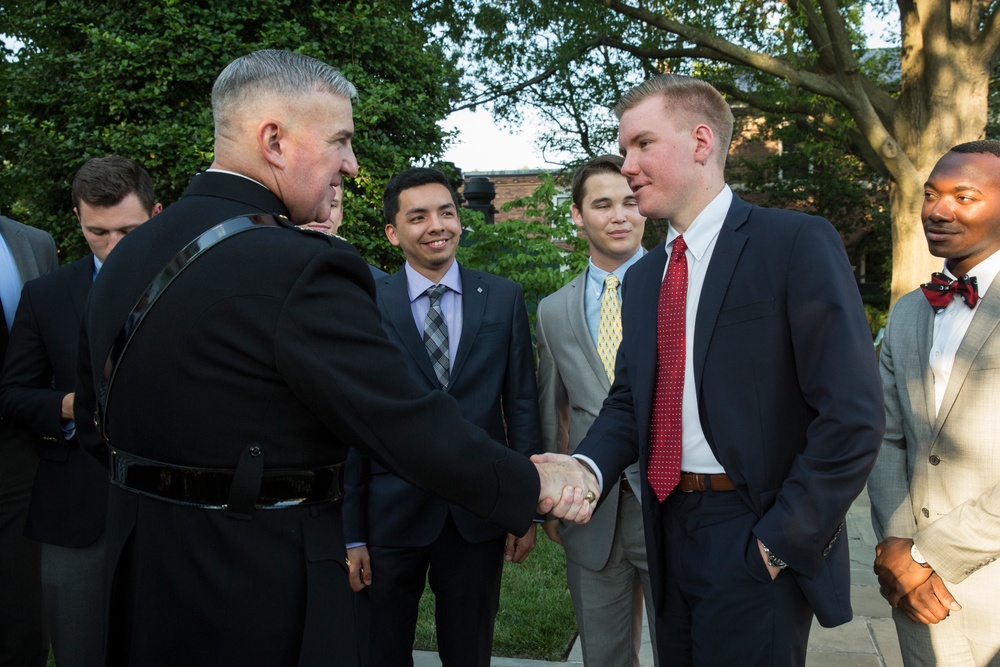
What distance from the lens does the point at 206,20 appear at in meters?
7.45

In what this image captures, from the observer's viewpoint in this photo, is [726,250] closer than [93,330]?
No

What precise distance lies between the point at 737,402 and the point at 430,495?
4.63ft

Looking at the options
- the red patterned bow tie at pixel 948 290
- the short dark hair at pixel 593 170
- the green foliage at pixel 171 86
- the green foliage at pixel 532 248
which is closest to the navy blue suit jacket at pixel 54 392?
the short dark hair at pixel 593 170

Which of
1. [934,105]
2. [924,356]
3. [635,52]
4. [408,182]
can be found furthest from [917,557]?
[635,52]

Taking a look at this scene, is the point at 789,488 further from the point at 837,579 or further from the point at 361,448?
the point at 361,448

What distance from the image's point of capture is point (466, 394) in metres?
3.46

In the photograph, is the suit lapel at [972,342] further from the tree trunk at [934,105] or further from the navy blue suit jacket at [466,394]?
the tree trunk at [934,105]

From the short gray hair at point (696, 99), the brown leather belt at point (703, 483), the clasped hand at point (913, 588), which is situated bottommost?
the clasped hand at point (913, 588)

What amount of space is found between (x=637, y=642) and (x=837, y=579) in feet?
5.16

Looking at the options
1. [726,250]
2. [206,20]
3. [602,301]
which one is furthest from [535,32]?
[726,250]

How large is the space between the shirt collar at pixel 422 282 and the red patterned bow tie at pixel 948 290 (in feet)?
6.16

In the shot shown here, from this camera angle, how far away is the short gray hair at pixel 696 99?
8.69ft

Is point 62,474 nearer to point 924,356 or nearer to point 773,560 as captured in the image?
point 773,560

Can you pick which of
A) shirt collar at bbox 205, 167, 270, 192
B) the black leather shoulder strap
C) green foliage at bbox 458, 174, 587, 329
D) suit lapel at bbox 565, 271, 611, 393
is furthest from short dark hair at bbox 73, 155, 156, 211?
green foliage at bbox 458, 174, 587, 329
